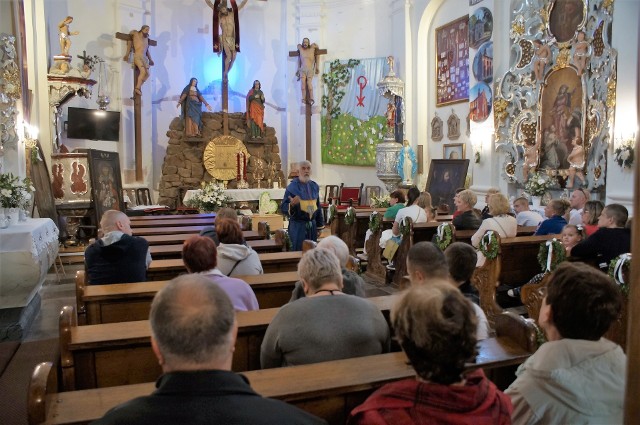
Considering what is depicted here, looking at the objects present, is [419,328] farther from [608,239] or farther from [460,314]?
[608,239]

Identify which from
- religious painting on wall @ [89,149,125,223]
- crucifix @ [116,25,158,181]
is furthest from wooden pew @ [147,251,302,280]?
crucifix @ [116,25,158,181]

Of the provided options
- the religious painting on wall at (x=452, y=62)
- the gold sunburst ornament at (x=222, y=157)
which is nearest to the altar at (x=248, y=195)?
the gold sunburst ornament at (x=222, y=157)

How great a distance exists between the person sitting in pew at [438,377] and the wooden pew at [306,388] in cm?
46

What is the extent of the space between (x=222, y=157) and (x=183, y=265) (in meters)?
10.8

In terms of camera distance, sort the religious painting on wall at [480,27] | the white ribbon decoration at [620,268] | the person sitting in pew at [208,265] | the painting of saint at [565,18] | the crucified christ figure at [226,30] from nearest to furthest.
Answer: the person sitting in pew at [208,265] → the white ribbon decoration at [620,268] → the painting of saint at [565,18] → the religious painting on wall at [480,27] → the crucified christ figure at [226,30]

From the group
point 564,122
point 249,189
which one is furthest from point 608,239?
point 249,189

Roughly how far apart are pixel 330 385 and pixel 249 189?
41.5 feet

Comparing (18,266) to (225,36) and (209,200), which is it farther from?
(225,36)

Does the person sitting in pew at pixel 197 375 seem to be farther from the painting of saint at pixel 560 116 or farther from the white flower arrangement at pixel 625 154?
the painting of saint at pixel 560 116

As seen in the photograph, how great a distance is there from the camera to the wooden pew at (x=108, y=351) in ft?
8.16

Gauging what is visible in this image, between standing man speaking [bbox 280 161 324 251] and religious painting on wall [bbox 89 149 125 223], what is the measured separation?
14.6 ft

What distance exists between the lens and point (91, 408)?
180 centimetres

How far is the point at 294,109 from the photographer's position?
656 inches

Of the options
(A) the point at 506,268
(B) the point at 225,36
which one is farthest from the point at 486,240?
(B) the point at 225,36
